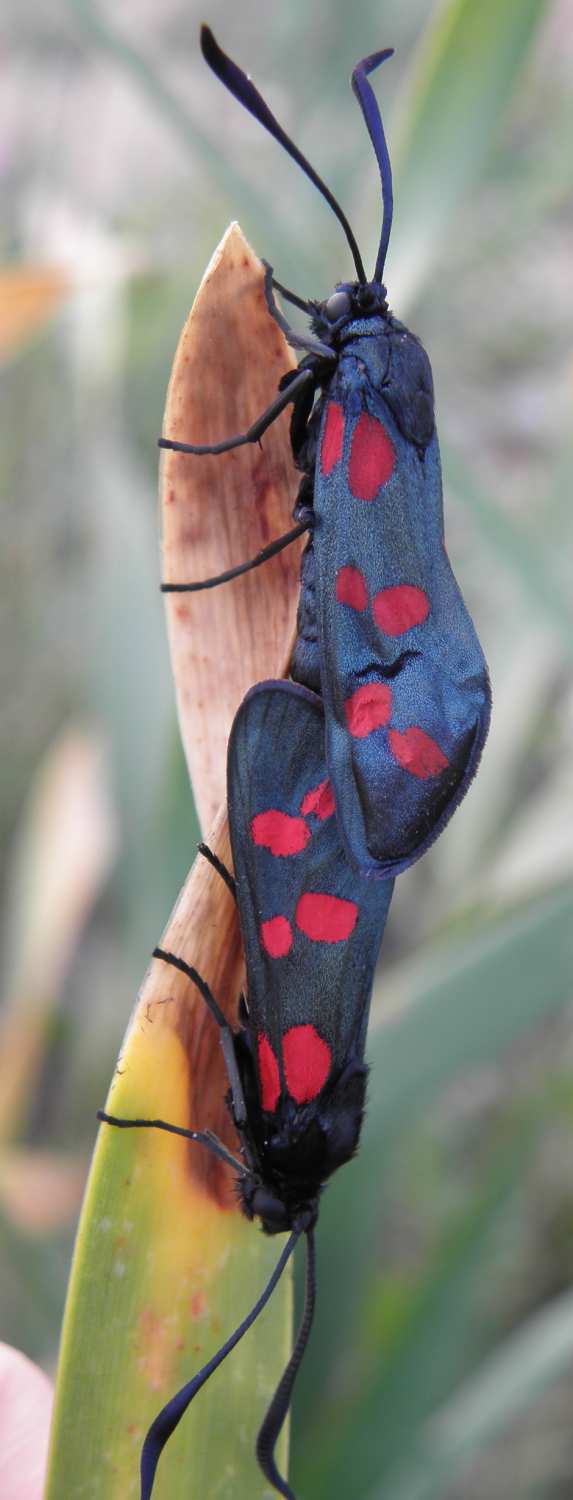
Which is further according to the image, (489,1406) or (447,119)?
(489,1406)

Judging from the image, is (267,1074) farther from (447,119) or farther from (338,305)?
(447,119)

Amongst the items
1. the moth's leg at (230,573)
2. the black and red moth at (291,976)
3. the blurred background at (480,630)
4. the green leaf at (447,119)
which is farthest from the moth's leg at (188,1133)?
the green leaf at (447,119)

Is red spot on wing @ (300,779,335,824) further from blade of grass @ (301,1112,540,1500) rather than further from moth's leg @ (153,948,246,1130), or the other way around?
blade of grass @ (301,1112,540,1500)

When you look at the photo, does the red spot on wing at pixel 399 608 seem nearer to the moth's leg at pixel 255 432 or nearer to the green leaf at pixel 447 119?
the moth's leg at pixel 255 432

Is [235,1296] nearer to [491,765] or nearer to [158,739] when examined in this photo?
[158,739]

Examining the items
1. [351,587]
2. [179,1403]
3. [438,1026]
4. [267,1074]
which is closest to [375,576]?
[351,587]

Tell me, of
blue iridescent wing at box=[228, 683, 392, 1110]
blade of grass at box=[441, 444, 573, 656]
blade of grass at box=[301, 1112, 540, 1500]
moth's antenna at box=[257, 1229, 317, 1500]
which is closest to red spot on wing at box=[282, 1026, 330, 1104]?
blue iridescent wing at box=[228, 683, 392, 1110]

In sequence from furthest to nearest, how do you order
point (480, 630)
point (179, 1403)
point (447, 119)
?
point (480, 630) → point (447, 119) → point (179, 1403)
